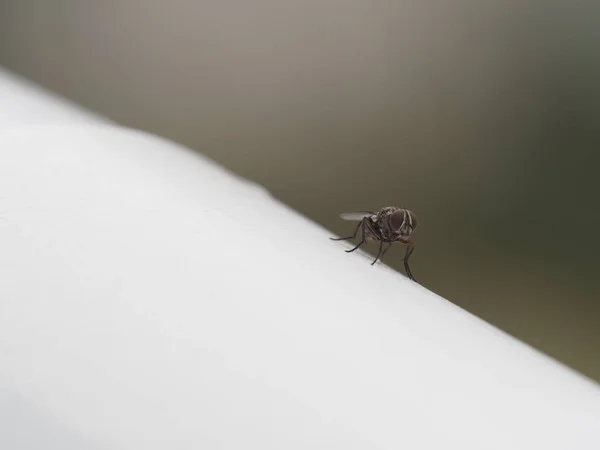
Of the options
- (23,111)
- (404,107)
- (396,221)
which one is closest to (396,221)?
(396,221)

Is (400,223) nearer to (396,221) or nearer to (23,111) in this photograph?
(396,221)

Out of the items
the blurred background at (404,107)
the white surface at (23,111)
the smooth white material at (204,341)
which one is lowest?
the blurred background at (404,107)

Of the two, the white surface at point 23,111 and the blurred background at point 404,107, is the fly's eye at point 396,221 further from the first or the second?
the blurred background at point 404,107

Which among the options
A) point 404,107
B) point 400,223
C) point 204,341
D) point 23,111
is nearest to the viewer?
point 204,341

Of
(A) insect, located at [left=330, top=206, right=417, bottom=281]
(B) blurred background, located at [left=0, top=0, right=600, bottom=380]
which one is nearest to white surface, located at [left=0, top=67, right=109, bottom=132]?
(A) insect, located at [left=330, top=206, right=417, bottom=281]

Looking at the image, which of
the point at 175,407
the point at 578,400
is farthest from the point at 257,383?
the point at 578,400

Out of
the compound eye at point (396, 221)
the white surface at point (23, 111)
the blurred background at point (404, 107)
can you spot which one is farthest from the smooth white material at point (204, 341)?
the blurred background at point (404, 107)

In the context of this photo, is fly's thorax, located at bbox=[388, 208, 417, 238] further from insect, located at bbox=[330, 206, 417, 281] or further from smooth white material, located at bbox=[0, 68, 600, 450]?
smooth white material, located at bbox=[0, 68, 600, 450]
